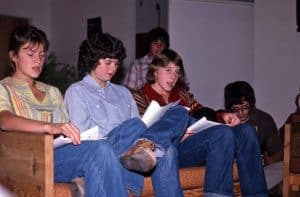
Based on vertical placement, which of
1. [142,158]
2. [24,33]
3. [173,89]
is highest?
[24,33]

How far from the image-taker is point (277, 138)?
121 inches

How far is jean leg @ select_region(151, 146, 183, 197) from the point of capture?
1.99 meters

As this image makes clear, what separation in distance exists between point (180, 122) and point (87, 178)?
0.46 meters

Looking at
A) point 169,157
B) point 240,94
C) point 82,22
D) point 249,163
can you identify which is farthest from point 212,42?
point 169,157

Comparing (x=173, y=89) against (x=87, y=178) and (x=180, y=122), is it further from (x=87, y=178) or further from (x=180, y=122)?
(x=87, y=178)

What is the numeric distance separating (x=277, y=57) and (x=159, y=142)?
218 centimetres

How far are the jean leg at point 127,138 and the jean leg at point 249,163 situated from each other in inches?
→ 20.1

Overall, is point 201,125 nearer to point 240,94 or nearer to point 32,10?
point 240,94

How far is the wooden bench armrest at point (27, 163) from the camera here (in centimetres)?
172

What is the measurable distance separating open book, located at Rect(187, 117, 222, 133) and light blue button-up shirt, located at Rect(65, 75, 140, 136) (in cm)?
25

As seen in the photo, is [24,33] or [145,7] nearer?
[24,33]

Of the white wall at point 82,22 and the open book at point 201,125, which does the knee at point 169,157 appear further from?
the white wall at point 82,22

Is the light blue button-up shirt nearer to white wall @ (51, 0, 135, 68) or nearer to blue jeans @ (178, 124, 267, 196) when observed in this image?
blue jeans @ (178, 124, 267, 196)

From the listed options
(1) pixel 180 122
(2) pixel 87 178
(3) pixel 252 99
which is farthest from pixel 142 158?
(3) pixel 252 99
